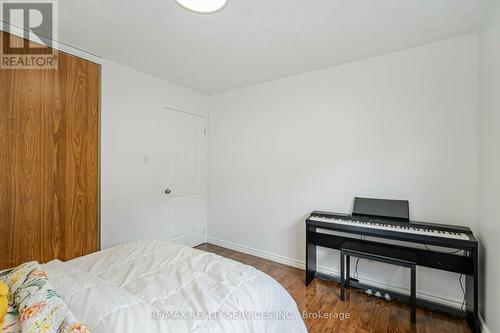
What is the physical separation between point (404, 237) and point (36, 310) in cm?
235

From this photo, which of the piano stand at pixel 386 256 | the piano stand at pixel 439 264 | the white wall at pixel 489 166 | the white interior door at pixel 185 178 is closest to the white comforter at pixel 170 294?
the piano stand at pixel 386 256

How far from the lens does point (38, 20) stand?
5.90 feet

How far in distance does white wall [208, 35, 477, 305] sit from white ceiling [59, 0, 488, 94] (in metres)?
0.28

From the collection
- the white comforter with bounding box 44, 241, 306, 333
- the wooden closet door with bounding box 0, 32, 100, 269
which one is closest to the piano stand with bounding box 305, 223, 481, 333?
the white comforter with bounding box 44, 241, 306, 333

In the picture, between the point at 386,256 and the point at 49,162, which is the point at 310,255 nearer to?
the point at 386,256

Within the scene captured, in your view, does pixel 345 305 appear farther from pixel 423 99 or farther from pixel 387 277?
pixel 423 99

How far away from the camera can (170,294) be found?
1.15 m

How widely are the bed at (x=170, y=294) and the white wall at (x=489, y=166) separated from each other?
140cm

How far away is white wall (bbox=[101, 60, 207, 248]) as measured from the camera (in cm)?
243

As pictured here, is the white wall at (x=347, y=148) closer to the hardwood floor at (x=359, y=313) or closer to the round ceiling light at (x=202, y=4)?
the hardwood floor at (x=359, y=313)

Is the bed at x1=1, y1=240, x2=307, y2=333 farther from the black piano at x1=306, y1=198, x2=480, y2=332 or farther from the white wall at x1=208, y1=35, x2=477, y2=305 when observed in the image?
the white wall at x1=208, y1=35, x2=477, y2=305

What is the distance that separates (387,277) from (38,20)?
12.8ft

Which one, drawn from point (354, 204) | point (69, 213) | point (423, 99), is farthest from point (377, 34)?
point (69, 213)

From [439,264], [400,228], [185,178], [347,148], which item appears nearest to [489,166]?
[400,228]
